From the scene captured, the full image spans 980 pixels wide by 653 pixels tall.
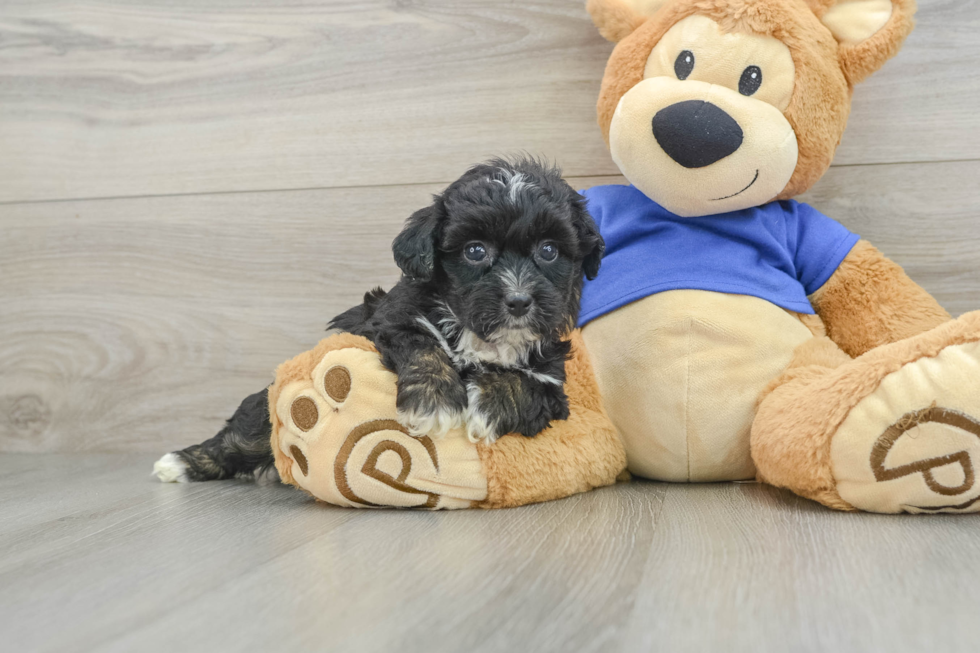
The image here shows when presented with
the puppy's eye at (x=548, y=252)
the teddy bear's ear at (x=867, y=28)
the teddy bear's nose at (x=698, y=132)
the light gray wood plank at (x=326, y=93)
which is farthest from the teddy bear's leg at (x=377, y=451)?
the teddy bear's ear at (x=867, y=28)

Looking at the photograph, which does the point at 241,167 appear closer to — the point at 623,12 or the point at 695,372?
the point at 623,12

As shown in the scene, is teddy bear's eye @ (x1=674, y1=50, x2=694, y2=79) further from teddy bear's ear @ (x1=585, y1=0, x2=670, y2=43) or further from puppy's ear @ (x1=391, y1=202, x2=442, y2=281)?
puppy's ear @ (x1=391, y1=202, x2=442, y2=281)

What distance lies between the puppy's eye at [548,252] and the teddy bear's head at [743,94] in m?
0.32

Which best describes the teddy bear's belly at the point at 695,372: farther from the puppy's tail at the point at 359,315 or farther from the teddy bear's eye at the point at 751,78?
the puppy's tail at the point at 359,315

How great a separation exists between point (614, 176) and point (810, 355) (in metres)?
0.76

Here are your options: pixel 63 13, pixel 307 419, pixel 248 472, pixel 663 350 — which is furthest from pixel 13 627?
pixel 63 13

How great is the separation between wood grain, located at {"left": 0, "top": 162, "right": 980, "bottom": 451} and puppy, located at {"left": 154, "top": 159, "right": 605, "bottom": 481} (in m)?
0.69

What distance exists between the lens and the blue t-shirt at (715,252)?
1665 mm

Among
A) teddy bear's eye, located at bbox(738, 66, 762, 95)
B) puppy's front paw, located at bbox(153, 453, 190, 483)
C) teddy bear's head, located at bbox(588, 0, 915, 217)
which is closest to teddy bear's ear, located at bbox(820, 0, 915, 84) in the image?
teddy bear's head, located at bbox(588, 0, 915, 217)

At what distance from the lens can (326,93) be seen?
225cm

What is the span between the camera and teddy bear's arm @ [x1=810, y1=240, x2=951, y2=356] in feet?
5.49

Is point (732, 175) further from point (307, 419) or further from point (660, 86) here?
point (307, 419)

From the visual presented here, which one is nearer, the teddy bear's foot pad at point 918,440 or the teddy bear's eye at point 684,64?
the teddy bear's foot pad at point 918,440

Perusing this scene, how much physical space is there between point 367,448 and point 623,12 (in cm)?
113
